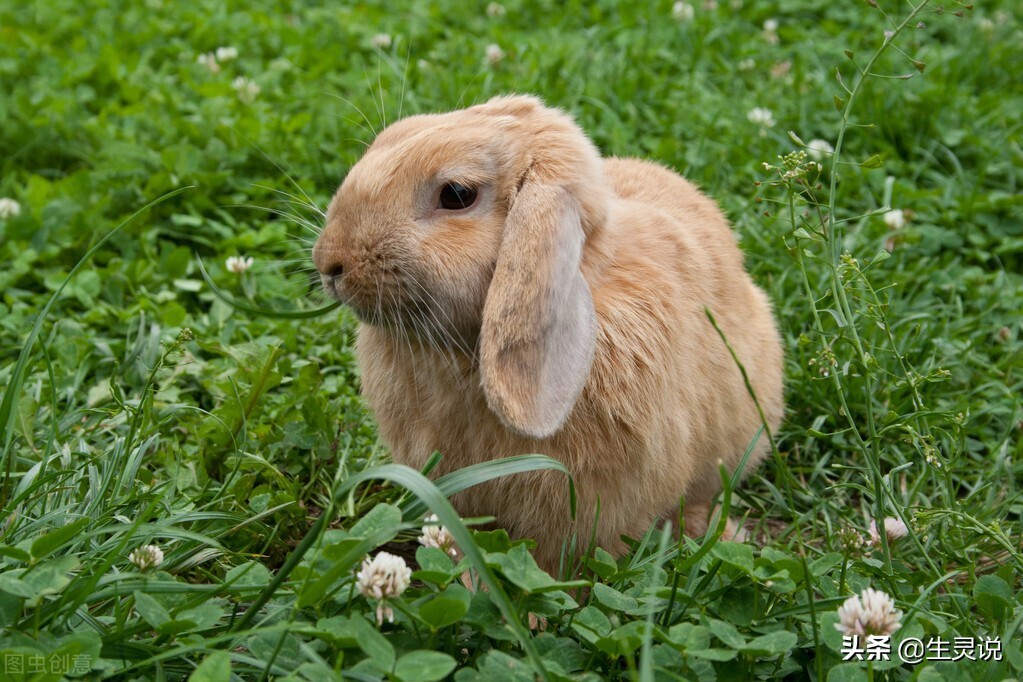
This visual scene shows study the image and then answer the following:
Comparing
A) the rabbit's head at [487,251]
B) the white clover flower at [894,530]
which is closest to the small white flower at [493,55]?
the rabbit's head at [487,251]

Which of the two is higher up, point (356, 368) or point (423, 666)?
point (423, 666)

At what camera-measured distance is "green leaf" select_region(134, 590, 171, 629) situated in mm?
2168

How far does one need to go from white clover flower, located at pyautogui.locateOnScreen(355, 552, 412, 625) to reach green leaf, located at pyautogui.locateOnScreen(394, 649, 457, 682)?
0.39ft

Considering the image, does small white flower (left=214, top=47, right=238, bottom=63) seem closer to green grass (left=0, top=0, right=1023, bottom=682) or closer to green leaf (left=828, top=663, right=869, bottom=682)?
green grass (left=0, top=0, right=1023, bottom=682)

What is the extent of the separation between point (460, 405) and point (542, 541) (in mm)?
436

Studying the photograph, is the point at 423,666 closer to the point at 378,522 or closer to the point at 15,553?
the point at 378,522

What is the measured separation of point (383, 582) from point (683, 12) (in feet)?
14.7

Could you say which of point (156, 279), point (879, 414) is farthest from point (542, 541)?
point (156, 279)

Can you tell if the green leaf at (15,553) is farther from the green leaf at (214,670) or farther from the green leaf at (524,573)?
the green leaf at (524,573)

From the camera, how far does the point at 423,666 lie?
6.78 feet

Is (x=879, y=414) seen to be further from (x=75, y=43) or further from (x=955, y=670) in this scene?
(x=75, y=43)

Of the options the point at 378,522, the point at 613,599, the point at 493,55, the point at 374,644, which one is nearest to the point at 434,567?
the point at 378,522

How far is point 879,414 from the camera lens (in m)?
3.69

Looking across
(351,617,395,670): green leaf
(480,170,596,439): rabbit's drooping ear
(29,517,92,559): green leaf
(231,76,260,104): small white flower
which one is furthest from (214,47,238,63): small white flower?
(351,617,395,670): green leaf
